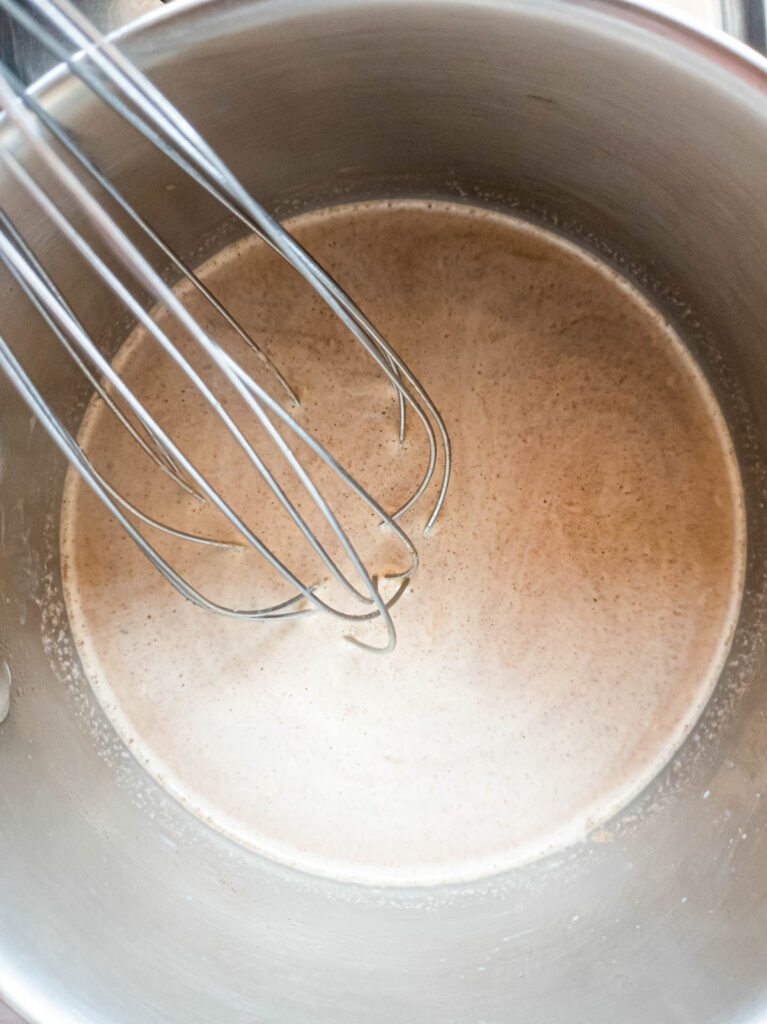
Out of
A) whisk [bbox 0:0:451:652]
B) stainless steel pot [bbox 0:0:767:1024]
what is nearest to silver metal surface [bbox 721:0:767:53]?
stainless steel pot [bbox 0:0:767:1024]

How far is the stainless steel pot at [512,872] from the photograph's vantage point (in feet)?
2.04

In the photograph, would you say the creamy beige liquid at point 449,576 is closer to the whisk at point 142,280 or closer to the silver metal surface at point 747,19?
the whisk at point 142,280

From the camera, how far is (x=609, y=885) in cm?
78

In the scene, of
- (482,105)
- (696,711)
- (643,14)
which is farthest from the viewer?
(696,711)

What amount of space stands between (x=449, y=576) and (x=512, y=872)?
1.00 ft

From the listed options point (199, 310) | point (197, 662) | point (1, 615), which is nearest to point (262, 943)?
point (197, 662)

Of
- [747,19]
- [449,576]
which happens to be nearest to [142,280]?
[449,576]

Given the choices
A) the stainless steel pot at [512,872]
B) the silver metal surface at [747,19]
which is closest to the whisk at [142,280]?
the stainless steel pot at [512,872]

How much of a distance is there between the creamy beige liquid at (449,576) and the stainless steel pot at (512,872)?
0.10 ft

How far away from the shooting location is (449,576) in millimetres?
852

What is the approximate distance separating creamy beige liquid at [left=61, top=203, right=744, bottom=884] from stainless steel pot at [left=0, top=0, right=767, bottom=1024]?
0.03m

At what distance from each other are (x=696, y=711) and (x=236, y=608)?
0.49 m

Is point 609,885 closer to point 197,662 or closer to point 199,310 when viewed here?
point 197,662

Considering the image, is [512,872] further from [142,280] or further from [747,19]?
[747,19]
